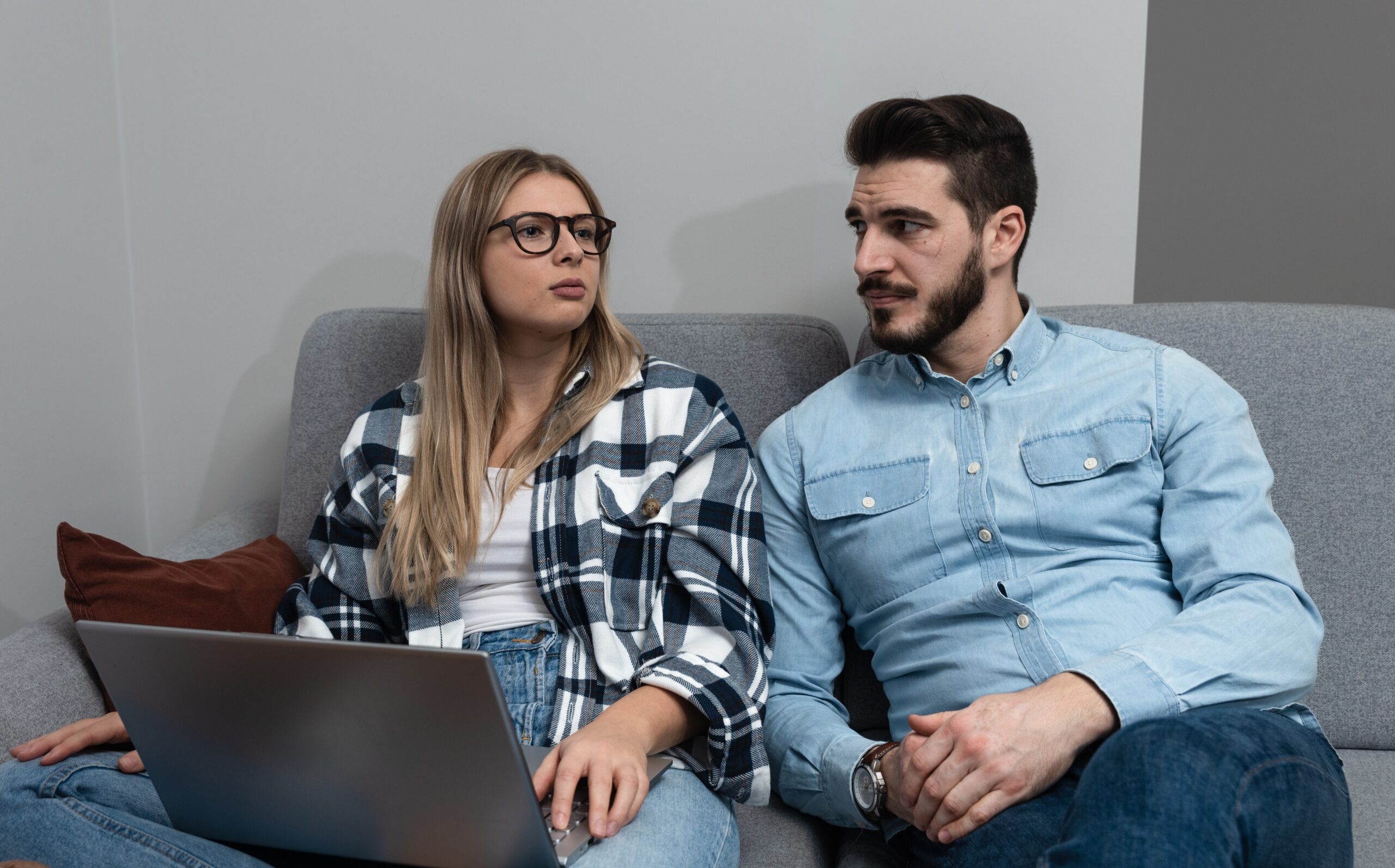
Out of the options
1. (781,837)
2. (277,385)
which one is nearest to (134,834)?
(781,837)

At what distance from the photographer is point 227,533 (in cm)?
181

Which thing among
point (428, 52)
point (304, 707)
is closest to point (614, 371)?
point (304, 707)

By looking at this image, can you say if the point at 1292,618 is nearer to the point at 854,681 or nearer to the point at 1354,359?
the point at 1354,359

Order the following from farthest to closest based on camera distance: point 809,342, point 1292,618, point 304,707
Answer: point 809,342, point 1292,618, point 304,707

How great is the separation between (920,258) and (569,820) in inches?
32.5

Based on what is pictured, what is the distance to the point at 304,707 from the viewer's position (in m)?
0.89

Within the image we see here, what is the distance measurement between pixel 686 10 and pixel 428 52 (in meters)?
0.49

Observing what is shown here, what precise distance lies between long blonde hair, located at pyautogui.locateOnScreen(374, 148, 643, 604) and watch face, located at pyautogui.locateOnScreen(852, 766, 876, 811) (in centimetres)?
57

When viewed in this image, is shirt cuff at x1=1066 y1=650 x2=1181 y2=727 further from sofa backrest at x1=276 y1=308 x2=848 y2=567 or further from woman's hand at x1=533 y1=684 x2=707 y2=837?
sofa backrest at x1=276 y1=308 x2=848 y2=567

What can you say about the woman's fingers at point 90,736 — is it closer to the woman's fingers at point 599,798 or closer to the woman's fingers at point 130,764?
the woman's fingers at point 130,764

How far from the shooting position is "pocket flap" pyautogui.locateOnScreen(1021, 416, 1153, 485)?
131 centimetres

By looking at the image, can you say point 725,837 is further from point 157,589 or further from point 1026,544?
point 157,589

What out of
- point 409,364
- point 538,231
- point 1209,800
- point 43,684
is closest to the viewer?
point 1209,800

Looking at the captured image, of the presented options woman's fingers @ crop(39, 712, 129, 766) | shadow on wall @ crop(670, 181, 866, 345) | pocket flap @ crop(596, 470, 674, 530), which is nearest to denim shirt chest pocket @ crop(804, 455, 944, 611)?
pocket flap @ crop(596, 470, 674, 530)
